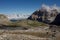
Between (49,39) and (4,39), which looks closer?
(4,39)

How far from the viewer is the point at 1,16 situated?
7160 inches

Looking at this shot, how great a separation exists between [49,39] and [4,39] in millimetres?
12923

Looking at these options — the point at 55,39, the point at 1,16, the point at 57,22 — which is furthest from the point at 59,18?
the point at 55,39

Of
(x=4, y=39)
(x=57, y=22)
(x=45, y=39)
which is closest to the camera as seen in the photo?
(x=4, y=39)

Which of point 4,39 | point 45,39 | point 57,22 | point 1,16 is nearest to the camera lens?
point 4,39

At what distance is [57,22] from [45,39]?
103 m

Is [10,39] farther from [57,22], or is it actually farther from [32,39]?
[57,22]

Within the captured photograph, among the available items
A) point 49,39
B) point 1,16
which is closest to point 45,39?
point 49,39

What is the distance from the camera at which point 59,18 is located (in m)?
155

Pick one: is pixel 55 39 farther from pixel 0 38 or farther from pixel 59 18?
pixel 59 18

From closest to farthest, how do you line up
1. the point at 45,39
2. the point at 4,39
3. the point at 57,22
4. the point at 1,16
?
the point at 4,39, the point at 45,39, the point at 57,22, the point at 1,16

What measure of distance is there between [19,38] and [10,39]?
99.0 inches

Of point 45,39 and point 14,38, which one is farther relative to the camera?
point 45,39

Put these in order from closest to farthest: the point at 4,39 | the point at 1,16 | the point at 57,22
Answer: the point at 4,39
the point at 57,22
the point at 1,16
